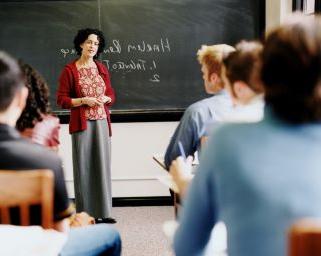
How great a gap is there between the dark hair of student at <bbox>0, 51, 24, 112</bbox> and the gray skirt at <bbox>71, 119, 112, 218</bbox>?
2.15 metres

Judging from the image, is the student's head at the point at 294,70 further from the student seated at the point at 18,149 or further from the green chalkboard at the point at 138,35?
the green chalkboard at the point at 138,35

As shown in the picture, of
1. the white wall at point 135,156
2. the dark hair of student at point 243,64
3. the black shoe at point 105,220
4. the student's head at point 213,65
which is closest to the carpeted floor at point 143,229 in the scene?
the black shoe at point 105,220

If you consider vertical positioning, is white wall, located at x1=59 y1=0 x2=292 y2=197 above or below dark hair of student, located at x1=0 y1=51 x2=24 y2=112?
below

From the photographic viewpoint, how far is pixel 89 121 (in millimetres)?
3553

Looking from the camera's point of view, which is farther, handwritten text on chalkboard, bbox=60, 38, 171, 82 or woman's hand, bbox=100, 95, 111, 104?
handwritten text on chalkboard, bbox=60, 38, 171, 82

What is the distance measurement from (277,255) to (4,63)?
2.92 feet

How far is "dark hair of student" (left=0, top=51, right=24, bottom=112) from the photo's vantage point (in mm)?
1370

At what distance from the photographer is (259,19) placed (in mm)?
4145

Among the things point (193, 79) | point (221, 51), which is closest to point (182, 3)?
point (193, 79)

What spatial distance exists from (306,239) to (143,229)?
2944 mm

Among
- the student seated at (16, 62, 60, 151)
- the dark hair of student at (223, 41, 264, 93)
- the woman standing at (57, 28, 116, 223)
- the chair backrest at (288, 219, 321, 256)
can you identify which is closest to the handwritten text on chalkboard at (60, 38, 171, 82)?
the woman standing at (57, 28, 116, 223)

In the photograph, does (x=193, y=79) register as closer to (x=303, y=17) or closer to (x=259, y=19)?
(x=259, y=19)

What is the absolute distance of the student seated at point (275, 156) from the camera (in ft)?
2.92

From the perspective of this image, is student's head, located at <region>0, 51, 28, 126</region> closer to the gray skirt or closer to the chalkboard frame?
the gray skirt
